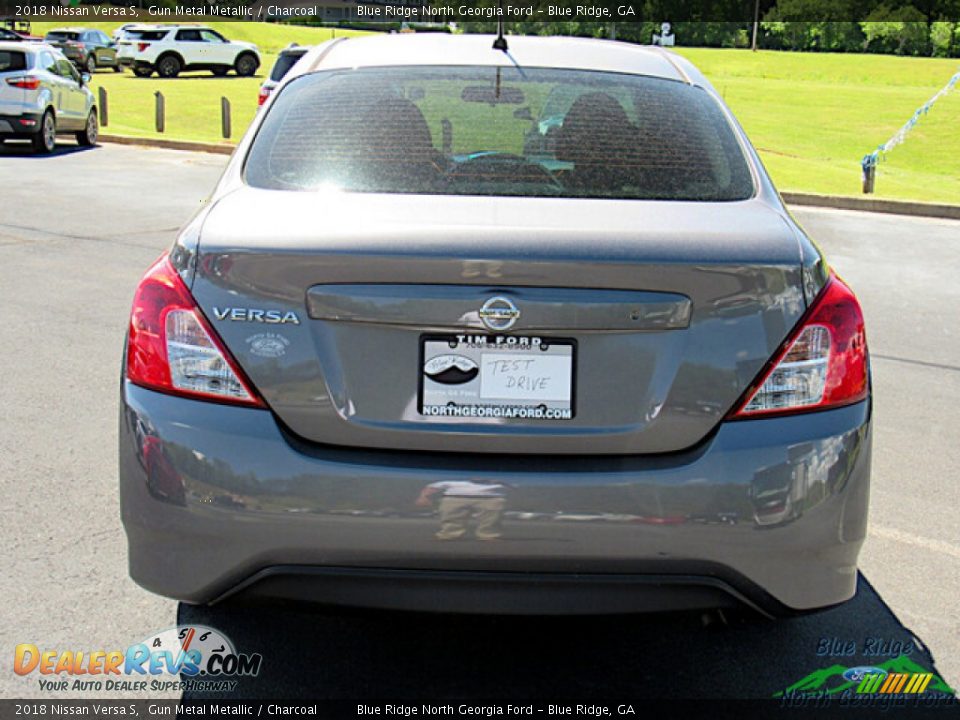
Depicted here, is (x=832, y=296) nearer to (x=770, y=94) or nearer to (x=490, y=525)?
(x=490, y=525)

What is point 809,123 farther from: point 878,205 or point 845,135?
point 878,205

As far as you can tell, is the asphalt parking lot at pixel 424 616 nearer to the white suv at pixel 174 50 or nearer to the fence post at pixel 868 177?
the fence post at pixel 868 177

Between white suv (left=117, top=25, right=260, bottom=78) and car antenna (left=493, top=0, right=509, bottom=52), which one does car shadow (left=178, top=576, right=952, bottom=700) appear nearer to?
car antenna (left=493, top=0, right=509, bottom=52)

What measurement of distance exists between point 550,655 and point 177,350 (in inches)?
53.5

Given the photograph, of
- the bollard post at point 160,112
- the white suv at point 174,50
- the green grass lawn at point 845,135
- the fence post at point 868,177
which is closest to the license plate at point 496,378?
the green grass lawn at point 845,135

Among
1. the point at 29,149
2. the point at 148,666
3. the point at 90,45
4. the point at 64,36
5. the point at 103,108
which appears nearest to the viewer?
the point at 148,666

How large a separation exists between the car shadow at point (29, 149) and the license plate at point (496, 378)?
18.2 m

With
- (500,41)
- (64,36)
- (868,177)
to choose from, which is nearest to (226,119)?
(868,177)

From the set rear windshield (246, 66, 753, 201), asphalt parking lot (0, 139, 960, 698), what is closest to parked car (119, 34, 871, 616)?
asphalt parking lot (0, 139, 960, 698)

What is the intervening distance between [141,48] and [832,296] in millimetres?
46995

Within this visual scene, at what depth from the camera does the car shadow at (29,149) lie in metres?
19.8

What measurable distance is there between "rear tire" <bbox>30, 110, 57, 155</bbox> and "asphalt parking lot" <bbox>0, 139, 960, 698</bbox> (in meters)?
12.6

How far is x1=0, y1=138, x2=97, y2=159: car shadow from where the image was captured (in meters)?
19.8

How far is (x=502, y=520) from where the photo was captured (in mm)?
2775
